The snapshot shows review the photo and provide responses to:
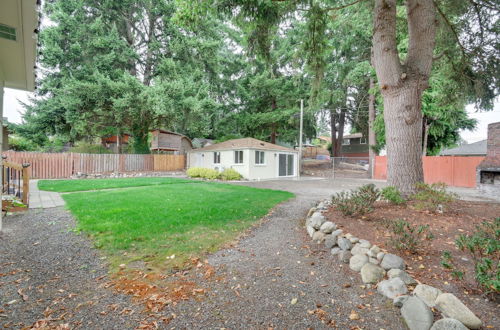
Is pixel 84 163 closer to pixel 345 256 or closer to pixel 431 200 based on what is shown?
pixel 345 256

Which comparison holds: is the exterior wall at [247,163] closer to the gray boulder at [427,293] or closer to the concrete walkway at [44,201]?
the concrete walkway at [44,201]

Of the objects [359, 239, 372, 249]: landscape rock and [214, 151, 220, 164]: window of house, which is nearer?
[359, 239, 372, 249]: landscape rock

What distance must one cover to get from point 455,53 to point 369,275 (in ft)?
27.6

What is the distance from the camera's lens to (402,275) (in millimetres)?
2443

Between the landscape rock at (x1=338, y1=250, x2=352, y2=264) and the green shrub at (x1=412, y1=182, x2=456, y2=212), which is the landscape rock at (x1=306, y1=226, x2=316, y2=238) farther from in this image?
the green shrub at (x1=412, y1=182, x2=456, y2=212)

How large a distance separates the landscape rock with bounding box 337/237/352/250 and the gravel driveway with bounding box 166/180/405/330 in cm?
22

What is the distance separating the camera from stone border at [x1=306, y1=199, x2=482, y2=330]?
6.04 ft

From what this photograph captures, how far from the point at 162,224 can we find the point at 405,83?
5.79 m

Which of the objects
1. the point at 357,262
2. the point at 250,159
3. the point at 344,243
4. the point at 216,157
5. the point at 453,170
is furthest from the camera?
the point at 216,157

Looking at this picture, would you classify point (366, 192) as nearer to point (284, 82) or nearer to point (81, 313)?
point (81, 313)

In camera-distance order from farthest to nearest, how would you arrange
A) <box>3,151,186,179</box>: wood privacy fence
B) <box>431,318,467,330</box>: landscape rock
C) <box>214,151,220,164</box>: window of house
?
1. <box>214,151,220,164</box>: window of house
2. <box>3,151,186,179</box>: wood privacy fence
3. <box>431,318,467,330</box>: landscape rock

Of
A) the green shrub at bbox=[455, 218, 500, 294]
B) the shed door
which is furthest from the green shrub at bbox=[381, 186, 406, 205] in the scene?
the shed door

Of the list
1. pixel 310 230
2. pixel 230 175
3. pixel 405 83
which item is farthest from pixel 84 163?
pixel 405 83

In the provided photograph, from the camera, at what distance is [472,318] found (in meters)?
1.81
